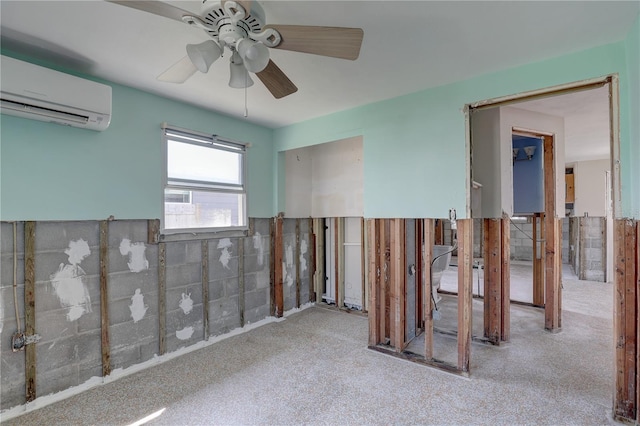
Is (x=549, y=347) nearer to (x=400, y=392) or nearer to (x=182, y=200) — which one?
(x=400, y=392)

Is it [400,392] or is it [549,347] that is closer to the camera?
[400,392]

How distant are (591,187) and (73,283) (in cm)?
864

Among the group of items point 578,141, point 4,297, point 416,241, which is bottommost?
point 4,297

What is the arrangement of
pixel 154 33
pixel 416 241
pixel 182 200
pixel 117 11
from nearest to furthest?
pixel 117 11
pixel 154 33
pixel 182 200
pixel 416 241

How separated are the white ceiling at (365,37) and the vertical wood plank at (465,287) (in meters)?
1.30

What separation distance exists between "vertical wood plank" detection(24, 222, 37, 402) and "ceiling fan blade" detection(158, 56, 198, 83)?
1507mm

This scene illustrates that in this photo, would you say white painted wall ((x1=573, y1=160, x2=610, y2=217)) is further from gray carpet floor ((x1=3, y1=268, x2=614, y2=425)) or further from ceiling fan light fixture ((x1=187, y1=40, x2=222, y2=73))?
ceiling fan light fixture ((x1=187, y1=40, x2=222, y2=73))

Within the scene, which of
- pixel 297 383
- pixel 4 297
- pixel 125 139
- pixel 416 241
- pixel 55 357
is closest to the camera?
pixel 4 297

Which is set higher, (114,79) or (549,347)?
(114,79)

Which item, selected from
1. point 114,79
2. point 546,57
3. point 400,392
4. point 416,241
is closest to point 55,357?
point 114,79

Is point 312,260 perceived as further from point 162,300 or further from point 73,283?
point 73,283

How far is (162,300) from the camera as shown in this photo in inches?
111

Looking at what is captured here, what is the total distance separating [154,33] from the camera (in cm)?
184

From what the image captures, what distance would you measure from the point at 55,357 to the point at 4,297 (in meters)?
0.57
